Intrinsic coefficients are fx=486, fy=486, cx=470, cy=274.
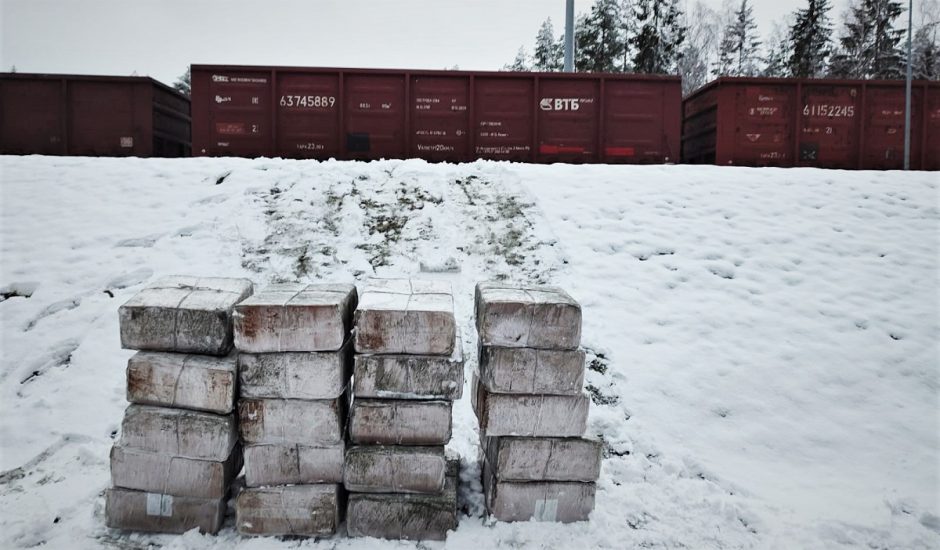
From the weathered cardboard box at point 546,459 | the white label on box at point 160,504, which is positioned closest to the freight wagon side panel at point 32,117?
the white label on box at point 160,504

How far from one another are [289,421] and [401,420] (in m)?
0.63

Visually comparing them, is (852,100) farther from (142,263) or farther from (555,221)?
(142,263)

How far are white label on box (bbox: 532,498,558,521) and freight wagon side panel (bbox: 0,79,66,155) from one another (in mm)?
12161

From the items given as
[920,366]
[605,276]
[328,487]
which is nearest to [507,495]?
[328,487]

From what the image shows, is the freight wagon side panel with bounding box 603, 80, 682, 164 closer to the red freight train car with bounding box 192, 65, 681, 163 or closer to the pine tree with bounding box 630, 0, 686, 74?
the red freight train car with bounding box 192, 65, 681, 163

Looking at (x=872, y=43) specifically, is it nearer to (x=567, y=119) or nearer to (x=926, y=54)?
(x=926, y=54)

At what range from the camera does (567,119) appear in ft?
32.9

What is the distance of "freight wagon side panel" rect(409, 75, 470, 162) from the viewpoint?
987cm

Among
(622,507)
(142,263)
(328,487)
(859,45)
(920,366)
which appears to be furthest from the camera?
(859,45)

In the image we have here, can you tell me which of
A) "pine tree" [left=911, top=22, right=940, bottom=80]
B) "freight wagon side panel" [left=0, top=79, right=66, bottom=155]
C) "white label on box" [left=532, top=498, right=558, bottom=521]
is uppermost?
"pine tree" [left=911, top=22, right=940, bottom=80]

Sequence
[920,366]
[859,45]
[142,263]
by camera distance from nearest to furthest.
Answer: [920,366] → [142,263] → [859,45]

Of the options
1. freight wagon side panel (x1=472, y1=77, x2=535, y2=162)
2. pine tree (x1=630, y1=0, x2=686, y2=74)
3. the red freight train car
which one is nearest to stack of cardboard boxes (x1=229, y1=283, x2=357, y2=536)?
the red freight train car

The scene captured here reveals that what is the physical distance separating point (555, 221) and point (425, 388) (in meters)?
4.59

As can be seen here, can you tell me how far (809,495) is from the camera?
3248mm
